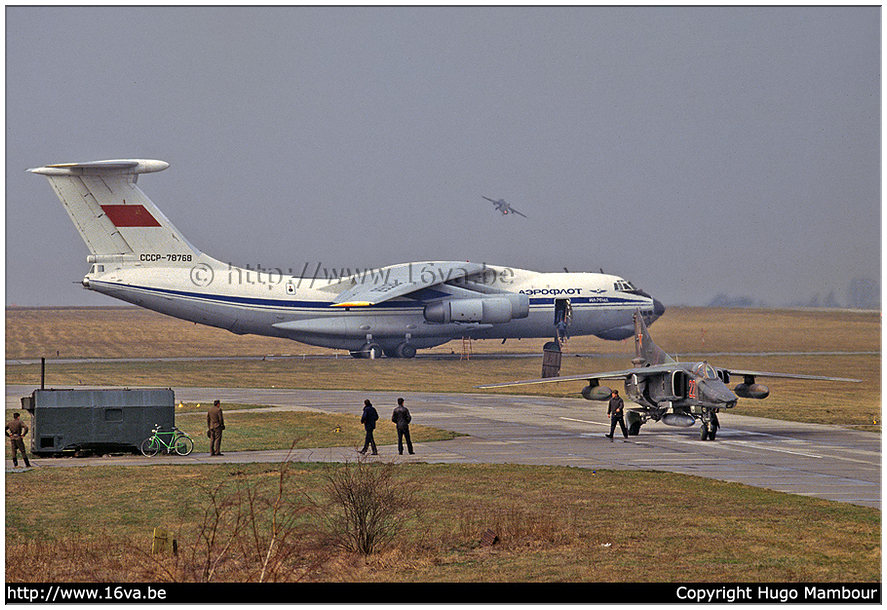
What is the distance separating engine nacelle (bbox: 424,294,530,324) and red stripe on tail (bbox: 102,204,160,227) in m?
16.7

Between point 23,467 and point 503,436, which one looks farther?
point 503,436

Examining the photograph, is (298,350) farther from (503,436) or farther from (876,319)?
(503,436)

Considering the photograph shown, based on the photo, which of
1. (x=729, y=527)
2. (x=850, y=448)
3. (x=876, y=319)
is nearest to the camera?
(x=729, y=527)

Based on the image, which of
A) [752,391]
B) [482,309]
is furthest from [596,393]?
[482,309]

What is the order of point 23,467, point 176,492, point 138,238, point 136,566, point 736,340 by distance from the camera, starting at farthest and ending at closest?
point 736,340
point 138,238
point 23,467
point 176,492
point 136,566

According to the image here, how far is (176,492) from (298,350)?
200ft

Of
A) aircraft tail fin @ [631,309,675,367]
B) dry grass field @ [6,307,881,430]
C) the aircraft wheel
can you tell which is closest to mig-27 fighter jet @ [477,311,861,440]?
aircraft tail fin @ [631,309,675,367]

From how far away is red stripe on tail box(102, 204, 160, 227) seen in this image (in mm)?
55219

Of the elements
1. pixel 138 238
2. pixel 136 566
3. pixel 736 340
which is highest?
pixel 138 238

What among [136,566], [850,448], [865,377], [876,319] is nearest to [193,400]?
[850,448]

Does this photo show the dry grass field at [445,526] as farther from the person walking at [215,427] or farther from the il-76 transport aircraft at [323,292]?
the il-76 transport aircraft at [323,292]

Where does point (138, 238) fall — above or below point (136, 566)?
above

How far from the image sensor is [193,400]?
40.8m

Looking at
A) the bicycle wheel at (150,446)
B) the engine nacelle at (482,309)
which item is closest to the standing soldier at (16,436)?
the bicycle wheel at (150,446)
